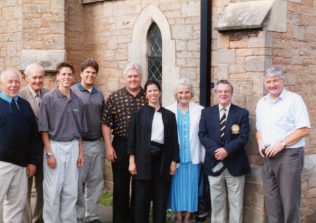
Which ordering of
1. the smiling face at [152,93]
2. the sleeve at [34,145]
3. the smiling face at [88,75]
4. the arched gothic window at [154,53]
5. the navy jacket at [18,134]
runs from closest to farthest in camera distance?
the navy jacket at [18,134] < the sleeve at [34,145] < the smiling face at [152,93] < the smiling face at [88,75] < the arched gothic window at [154,53]

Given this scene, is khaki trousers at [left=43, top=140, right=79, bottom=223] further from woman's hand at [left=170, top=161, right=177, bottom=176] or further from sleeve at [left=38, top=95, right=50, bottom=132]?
woman's hand at [left=170, top=161, right=177, bottom=176]

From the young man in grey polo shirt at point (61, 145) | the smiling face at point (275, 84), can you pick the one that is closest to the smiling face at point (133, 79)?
the young man in grey polo shirt at point (61, 145)

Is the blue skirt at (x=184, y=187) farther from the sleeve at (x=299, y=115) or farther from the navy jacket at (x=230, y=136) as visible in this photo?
the sleeve at (x=299, y=115)

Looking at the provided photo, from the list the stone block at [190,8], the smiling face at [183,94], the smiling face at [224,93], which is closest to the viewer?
the smiling face at [224,93]

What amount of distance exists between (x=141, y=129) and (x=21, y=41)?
4.43 meters

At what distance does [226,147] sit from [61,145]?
72.5 inches

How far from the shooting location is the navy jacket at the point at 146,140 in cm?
497

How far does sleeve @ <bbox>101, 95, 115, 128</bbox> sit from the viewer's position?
17.2 feet

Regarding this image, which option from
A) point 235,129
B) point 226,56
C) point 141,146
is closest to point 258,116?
point 235,129

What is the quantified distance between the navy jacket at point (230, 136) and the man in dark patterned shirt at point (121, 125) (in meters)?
0.80

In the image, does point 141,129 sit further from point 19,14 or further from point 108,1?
point 19,14

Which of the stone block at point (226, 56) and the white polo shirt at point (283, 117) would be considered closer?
the white polo shirt at point (283, 117)

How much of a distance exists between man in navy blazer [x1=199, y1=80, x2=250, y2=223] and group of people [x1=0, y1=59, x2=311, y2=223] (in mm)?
12

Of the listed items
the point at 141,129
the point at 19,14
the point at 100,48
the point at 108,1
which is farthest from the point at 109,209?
the point at 19,14
